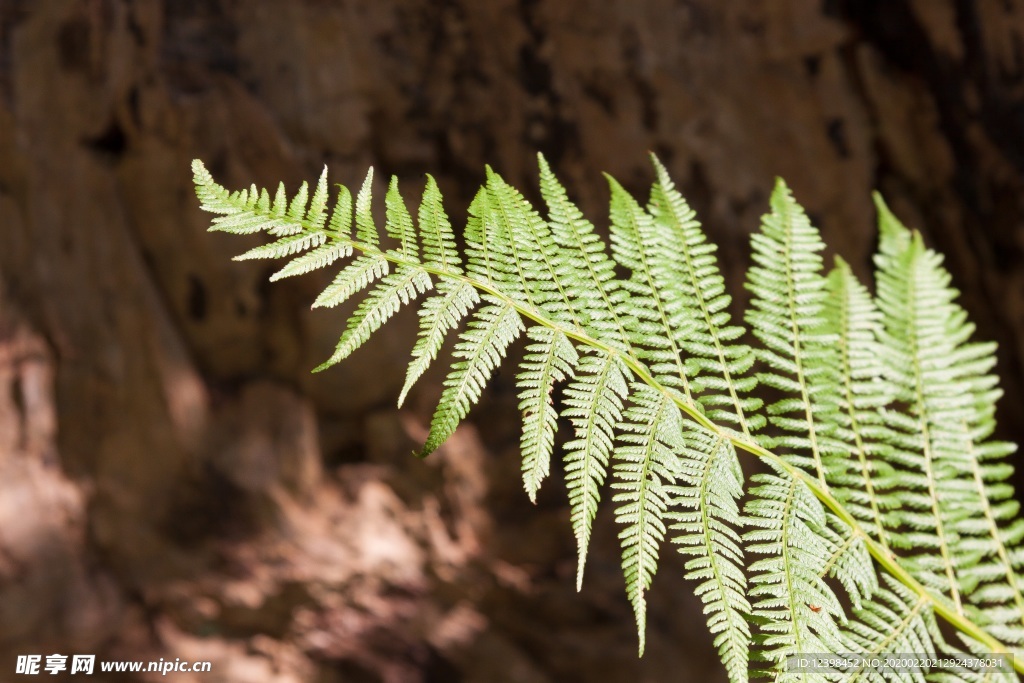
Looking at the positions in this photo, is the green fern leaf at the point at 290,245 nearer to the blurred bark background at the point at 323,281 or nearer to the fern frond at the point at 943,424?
the fern frond at the point at 943,424

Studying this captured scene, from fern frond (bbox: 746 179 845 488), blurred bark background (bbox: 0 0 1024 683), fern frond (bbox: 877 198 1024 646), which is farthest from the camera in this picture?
blurred bark background (bbox: 0 0 1024 683)

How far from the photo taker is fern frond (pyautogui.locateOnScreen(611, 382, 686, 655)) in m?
0.79

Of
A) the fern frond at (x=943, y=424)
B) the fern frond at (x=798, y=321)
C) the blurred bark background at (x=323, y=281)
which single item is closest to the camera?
the fern frond at (x=943, y=424)

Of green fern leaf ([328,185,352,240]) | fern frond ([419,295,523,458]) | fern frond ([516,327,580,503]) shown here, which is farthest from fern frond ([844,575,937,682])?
green fern leaf ([328,185,352,240])

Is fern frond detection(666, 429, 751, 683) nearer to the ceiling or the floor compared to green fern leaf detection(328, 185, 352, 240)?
nearer to the floor

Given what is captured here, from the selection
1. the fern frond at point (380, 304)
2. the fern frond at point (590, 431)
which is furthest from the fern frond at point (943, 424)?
the fern frond at point (380, 304)

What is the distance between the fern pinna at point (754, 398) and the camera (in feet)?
2.44

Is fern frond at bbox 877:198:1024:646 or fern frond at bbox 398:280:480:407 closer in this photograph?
fern frond at bbox 877:198:1024:646

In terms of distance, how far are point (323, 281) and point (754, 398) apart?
2.12 m

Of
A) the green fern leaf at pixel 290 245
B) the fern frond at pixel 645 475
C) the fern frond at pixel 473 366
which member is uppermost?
the green fern leaf at pixel 290 245

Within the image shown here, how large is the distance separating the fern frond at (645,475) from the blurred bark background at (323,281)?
2.02 meters

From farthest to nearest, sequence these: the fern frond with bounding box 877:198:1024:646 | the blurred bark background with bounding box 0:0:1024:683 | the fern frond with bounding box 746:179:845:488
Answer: the blurred bark background with bounding box 0:0:1024:683
the fern frond with bounding box 746:179:845:488
the fern frond with bounding box 877:198:1024:646

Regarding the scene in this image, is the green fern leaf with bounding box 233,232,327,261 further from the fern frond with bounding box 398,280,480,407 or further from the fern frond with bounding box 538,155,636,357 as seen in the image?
the fern frond with bounding box 538,155,636,357

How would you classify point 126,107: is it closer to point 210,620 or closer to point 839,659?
point 210,620
